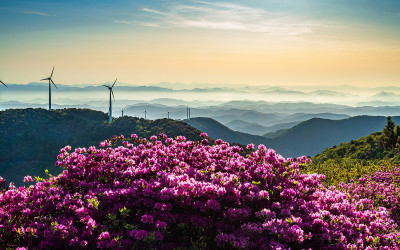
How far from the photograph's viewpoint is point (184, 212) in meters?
8.18

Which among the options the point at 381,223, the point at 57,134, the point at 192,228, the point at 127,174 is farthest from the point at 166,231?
the point at 57,134

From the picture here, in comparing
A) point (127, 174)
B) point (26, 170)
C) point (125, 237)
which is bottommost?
point (26, 170)

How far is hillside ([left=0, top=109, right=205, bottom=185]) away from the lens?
94062mm

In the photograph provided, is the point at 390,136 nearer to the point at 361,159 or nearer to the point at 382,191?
the point at 361,159

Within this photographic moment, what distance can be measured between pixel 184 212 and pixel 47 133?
390ft

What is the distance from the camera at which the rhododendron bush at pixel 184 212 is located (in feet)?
23.9

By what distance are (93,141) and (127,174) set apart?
335 ft

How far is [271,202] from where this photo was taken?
8.67 meters

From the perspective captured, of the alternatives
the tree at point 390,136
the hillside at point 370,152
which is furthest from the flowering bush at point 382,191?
the tree at point 390,136

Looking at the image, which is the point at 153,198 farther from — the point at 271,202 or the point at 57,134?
the point at 57,134

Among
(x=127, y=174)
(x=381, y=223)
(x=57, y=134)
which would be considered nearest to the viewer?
(x=381, y=223)

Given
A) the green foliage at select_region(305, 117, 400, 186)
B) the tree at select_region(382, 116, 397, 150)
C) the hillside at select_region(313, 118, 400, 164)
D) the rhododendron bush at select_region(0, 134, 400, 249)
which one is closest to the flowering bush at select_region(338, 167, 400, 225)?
the green foliage at select_region(305, 117, 400, 186)

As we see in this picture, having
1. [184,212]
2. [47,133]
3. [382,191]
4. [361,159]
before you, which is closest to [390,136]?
[361,159]

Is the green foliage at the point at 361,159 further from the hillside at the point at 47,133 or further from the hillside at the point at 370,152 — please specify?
the hillside at the point at 47,133
